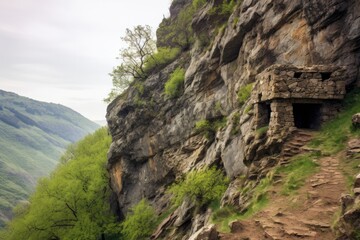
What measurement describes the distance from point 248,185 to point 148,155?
79.4 ft

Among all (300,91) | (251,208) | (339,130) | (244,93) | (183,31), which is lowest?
(251,208)

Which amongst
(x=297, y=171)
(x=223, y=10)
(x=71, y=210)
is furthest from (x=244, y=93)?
(x=71, y=210)

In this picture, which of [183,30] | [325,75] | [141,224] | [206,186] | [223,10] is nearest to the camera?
[325,75]

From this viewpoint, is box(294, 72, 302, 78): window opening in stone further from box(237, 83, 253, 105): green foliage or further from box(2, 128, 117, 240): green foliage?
box(2, 128, 117, 240): green foliage

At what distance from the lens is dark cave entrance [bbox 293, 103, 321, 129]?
17422mm

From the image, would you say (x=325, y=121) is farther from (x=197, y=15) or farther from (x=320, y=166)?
(x=197, y=15)

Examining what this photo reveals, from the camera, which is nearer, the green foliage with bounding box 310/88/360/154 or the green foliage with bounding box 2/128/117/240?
the green foliage with bounding box 310/88/360/154

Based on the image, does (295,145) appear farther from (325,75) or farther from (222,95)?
(222,95)

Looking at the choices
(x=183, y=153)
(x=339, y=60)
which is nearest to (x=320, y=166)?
(x=339, y=60)

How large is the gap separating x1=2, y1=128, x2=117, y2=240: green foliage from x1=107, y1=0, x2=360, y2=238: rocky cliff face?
331 centimetres

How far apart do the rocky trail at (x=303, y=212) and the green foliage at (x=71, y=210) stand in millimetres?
30743

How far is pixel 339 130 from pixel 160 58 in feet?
110

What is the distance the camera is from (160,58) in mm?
44125

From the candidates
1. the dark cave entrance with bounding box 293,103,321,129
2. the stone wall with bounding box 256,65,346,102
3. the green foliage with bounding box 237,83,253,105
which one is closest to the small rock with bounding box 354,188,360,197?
the stone wall with bounding box 256,65,346,102
